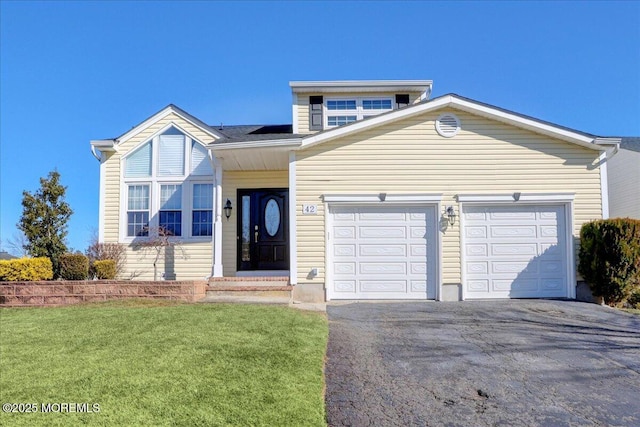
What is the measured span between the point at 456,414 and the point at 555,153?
7.69 m

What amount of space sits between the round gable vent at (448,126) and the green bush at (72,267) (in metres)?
8.65

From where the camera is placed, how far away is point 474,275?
886cm

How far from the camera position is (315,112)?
12.0 metres

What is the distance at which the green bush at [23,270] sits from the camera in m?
8.56

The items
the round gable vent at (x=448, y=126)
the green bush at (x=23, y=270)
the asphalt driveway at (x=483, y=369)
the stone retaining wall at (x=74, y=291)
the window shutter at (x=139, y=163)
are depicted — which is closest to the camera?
the asphalt driveway at (x=483, y=369)

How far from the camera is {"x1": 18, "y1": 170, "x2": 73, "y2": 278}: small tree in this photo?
11.5 m

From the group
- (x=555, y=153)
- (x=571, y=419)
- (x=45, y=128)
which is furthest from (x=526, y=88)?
(x=45, y=128)

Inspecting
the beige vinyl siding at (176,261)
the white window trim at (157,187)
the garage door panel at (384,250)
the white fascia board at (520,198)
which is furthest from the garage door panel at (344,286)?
the white window trim at (157,187)

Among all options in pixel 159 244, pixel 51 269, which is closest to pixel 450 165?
pixel 159 244

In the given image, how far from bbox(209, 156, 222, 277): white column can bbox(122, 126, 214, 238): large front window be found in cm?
108

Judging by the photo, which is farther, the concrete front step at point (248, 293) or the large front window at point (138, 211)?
the large front window at point (138, 211)

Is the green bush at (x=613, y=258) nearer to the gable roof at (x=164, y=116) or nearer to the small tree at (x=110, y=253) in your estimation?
the gable roof at (x=164, y=116)

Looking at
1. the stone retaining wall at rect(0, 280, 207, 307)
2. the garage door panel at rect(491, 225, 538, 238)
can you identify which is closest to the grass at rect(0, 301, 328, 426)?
the stone retaining wall at rect(0, 280, 207, 307)

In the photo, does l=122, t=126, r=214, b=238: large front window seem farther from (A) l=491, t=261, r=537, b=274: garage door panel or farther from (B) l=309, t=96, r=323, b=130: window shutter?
(A) l=491, t=261, r=537, b=274: garage door panel
